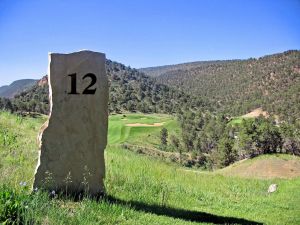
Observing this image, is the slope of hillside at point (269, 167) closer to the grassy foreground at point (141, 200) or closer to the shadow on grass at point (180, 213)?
the grassy foreground at point (141, 200)

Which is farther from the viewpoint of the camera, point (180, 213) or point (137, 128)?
point (137, 128)

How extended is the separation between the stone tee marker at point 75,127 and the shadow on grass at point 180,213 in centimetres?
62

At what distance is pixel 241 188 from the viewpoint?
44.1 feet

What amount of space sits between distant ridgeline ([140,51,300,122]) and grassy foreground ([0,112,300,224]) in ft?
243

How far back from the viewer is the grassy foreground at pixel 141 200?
18.8 ft

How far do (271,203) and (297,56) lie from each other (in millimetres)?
121149

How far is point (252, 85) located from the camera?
12312 cm

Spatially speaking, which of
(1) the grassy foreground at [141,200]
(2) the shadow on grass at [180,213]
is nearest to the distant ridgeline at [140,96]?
(1) the grassy foreground at [141,200]

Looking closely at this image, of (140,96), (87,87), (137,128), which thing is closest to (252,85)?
(140,96)

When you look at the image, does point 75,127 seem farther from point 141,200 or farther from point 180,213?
point 180,213

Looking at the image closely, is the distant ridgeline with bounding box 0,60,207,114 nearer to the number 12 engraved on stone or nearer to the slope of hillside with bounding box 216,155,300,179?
the slope of hillside with bounding box 216,155,300,179

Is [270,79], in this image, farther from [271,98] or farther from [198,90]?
[198,90]

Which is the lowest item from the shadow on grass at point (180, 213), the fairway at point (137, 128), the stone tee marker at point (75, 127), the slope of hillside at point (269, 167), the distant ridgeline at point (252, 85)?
the fairway at point (137, 128)

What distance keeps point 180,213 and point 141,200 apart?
32.8 inches
